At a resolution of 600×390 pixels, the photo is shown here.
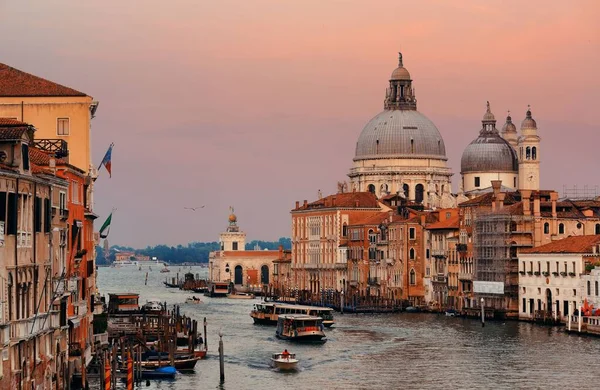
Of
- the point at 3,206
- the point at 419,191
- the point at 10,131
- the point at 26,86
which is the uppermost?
the point at 419,191

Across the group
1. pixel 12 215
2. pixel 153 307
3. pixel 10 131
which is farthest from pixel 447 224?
pixel 12 215

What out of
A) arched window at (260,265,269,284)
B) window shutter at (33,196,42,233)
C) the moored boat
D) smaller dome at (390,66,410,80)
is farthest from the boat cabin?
arched window at (260,265,269,284)

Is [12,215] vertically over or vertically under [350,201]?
under

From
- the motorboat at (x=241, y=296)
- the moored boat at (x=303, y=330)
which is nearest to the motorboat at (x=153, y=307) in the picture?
the moored boat at (x=303, y=330)

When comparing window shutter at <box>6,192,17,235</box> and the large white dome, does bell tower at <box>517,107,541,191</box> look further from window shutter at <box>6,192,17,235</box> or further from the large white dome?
window shutter at <box>6,192,17,235</box>

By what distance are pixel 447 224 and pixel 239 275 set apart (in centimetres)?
6085

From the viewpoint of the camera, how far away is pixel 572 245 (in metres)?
72.4

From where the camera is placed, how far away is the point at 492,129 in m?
132

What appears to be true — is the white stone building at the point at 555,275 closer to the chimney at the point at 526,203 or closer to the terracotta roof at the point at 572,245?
the terracotta roof at the point at 572,245

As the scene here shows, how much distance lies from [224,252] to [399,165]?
25.0 metres

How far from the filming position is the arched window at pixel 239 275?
5920 inches

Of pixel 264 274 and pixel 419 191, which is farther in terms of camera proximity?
pixel 264 274

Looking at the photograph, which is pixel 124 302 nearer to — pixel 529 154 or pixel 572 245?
pixel 572 245

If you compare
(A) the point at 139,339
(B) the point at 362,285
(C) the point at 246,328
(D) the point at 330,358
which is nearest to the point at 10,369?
(A) the point at 139,339
